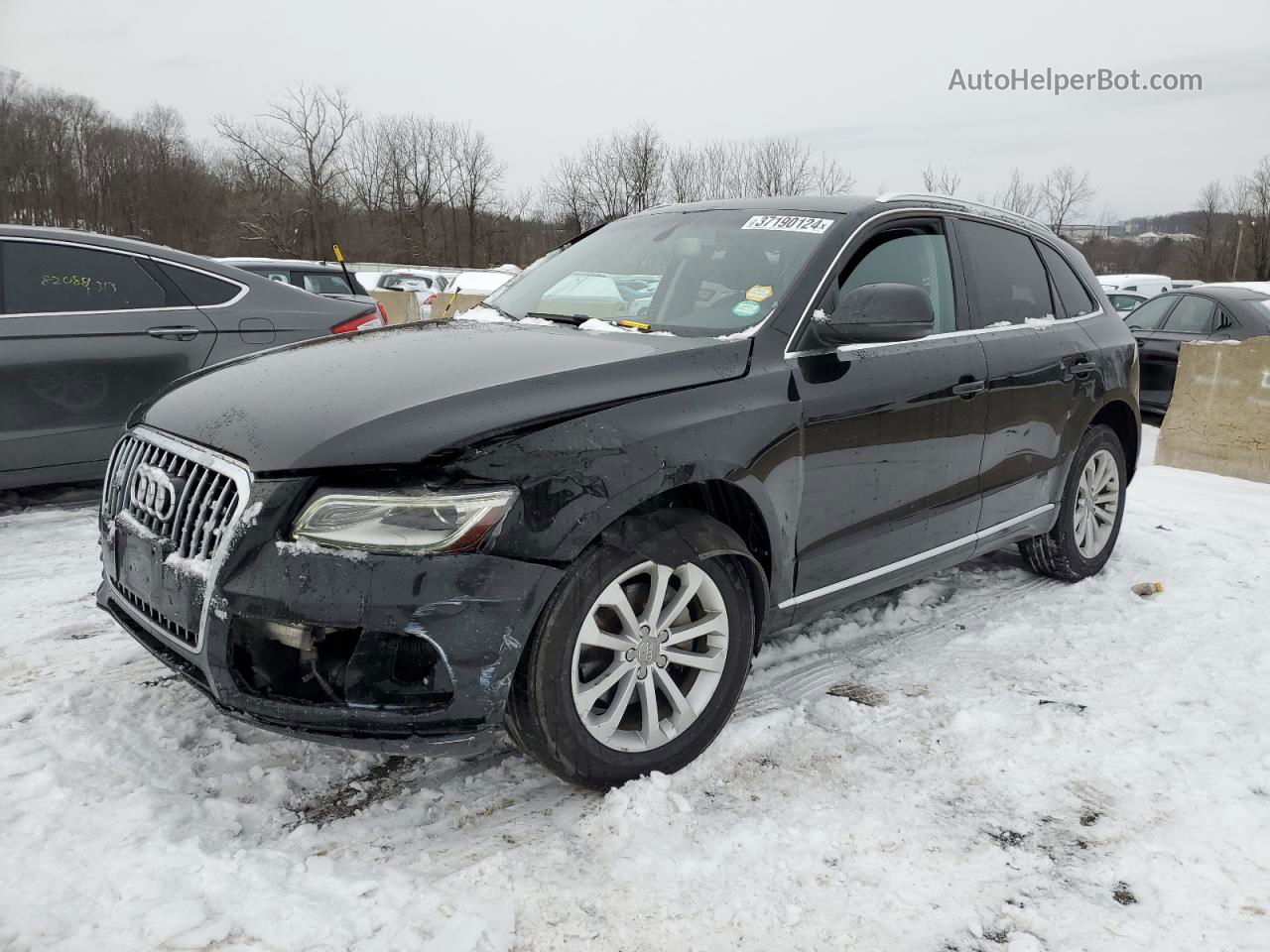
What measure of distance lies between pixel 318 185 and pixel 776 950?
55874 mm

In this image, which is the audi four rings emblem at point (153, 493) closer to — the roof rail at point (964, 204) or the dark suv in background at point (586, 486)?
the dark suv in background at point (586, 486)

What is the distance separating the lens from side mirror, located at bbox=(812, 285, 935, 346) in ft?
9.64

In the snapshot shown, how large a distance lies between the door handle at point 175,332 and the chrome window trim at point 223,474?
119 inches

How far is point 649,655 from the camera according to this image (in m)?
2.60

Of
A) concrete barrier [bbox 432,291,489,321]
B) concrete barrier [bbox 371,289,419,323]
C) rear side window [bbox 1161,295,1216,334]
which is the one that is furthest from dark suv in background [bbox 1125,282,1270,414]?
concrete barrier [bbox 371,289,419,323]

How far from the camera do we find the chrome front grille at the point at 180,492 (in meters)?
2.30

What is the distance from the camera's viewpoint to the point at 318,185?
52062 millimetres

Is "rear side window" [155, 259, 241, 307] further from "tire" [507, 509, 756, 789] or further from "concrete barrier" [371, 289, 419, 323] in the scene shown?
"concrete barrier" [371, 289, 419, 323]

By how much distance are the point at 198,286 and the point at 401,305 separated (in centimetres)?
1234

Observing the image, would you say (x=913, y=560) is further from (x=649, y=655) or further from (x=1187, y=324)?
(x=1187, y=324)

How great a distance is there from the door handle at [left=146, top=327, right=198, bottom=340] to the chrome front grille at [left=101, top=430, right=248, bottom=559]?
2850 mm

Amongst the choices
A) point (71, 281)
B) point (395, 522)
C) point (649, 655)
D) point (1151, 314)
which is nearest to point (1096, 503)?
point (649, 655)

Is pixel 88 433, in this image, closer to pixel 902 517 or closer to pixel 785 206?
pixel 785 206

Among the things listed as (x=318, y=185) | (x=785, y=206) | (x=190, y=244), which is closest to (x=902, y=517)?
(x=785, y=206)
